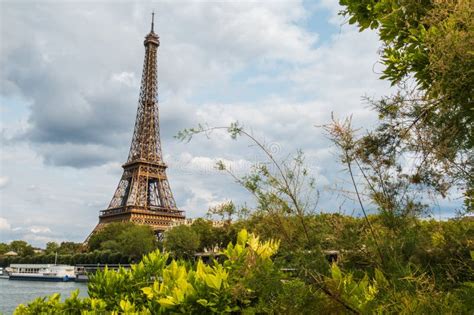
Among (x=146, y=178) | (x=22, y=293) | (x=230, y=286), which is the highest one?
(x=146, y=178)

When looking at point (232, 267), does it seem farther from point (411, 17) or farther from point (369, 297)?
point (411, 17)

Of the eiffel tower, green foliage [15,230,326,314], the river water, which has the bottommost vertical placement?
the river water

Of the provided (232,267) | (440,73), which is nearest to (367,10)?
(440,73)

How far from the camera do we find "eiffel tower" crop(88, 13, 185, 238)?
69125 mm

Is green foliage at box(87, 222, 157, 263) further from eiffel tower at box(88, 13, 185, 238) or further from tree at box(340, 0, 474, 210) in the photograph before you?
tree at box(340, 0, 474, 210)

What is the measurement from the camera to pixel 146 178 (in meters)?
70.2

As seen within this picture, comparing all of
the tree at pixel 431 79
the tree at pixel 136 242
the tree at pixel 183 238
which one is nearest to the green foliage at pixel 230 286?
the tree at pixel 431 79

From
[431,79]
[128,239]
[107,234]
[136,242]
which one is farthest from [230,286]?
[107,234]

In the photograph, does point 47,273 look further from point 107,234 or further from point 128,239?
point 128,239

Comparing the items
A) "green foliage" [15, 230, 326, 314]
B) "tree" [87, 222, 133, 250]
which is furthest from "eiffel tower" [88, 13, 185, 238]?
"green foliage" [15, 230, 326, 314]

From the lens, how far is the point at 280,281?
Answer: 10.3ft

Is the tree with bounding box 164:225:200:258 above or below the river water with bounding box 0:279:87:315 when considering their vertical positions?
above

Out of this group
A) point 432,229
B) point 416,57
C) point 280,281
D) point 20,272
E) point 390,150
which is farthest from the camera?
point 20,272

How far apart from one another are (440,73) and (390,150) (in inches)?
34.8
